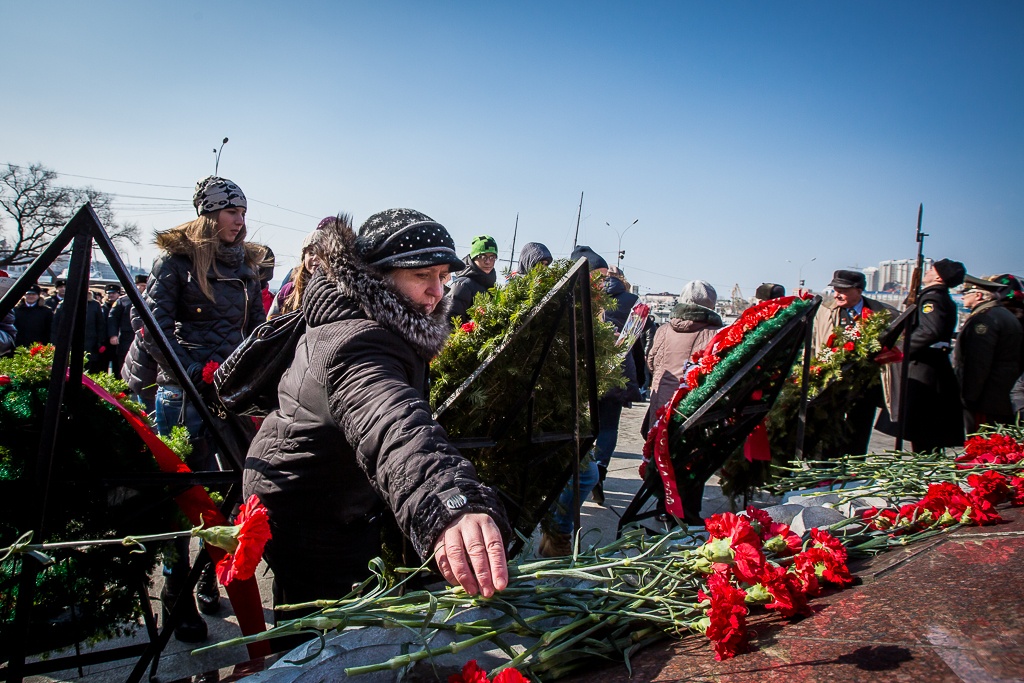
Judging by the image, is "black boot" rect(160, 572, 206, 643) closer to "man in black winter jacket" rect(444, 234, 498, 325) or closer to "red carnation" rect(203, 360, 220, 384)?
"red carnation" rect(203, 360, 220, 384)

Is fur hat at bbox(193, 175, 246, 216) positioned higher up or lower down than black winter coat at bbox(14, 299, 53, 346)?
higher up

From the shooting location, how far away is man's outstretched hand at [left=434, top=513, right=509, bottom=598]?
3.25ft

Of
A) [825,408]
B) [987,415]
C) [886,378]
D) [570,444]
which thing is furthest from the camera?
[987,415]

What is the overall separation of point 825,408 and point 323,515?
368 centimetres

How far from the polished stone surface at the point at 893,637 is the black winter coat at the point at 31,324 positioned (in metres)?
8.61

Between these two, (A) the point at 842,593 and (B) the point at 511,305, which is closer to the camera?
(A) the point at 842,593

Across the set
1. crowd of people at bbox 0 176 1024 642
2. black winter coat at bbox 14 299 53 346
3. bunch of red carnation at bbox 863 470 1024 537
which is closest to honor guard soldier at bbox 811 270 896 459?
crowd of people at bbox 0 176 1024 642

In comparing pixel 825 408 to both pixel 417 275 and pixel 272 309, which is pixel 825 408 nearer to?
pixel 417 275

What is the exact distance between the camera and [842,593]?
1293 millimetres

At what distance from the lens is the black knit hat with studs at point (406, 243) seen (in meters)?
1.70

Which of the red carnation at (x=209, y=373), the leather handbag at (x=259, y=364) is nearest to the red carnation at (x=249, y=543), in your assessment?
the leather handbag at (x=259, y=364)

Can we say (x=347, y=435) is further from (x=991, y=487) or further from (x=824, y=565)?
(x=991, y=487)

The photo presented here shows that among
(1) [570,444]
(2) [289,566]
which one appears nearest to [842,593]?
(1) [570,444]

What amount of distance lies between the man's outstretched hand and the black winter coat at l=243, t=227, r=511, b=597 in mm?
76
